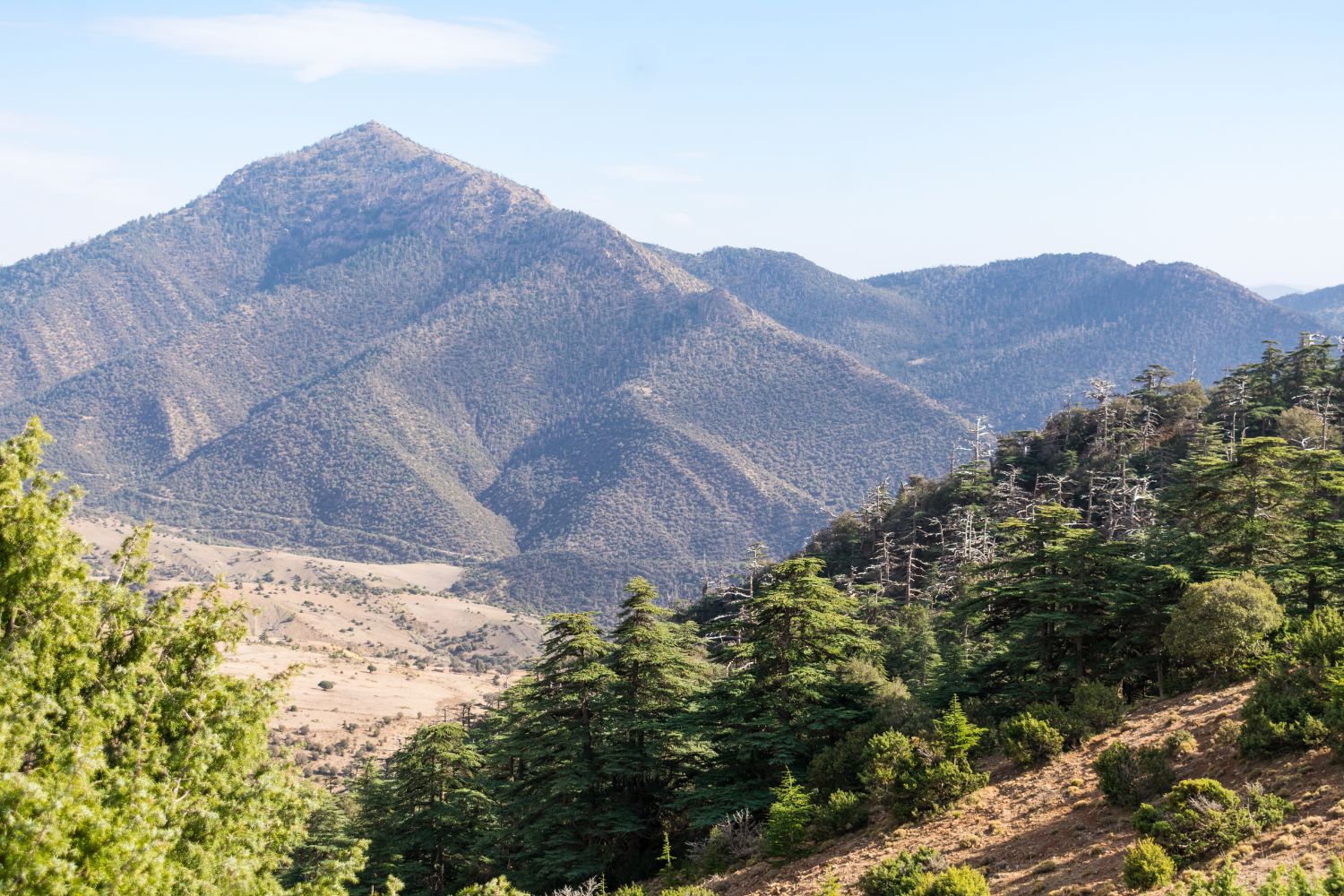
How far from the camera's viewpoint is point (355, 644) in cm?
14588

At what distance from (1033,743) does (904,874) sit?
567cm

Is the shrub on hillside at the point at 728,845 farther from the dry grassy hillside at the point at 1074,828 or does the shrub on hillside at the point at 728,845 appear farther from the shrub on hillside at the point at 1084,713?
the shrub on hillside at the point at 1084,713

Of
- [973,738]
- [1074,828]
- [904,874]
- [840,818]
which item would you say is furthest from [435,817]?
[1074,828]

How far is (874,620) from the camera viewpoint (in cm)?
4644

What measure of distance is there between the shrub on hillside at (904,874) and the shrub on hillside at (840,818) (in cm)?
320

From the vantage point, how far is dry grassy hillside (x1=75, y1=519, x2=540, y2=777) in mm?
94500

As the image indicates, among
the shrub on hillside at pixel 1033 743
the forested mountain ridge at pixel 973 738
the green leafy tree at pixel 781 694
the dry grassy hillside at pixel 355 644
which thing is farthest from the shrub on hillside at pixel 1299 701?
the dry grassy hillside at pixel 355 644

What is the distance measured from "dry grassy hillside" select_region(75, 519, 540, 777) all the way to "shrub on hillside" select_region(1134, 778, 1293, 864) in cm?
6005

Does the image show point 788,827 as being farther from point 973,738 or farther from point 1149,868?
point 1149,868

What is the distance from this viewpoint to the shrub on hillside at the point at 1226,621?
67.0 ft

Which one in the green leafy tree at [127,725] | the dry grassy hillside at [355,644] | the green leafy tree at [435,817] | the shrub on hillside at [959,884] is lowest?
the dry grassy hillside at [355,644]

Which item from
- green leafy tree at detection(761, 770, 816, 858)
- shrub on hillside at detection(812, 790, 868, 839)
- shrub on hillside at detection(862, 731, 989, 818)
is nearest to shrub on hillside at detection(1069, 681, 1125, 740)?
shrub on hillside at detection(862, 731, 989, 818)

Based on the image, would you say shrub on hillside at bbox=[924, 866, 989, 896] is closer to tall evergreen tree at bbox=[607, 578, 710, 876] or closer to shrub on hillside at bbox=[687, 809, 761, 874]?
shrub on hillside at bbox=[687, 809, 761, 874]

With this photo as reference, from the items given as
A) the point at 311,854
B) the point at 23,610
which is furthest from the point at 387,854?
the point at 23,610
